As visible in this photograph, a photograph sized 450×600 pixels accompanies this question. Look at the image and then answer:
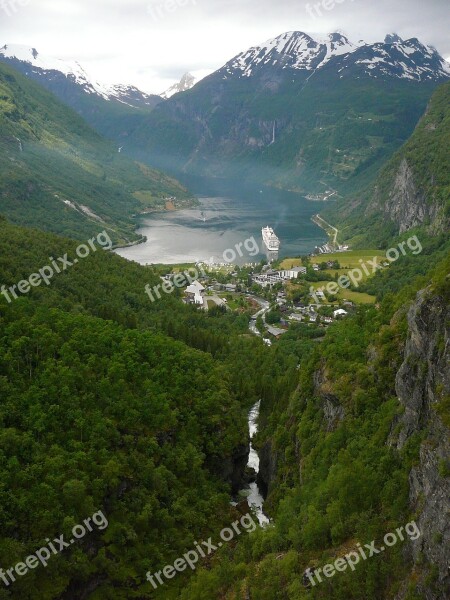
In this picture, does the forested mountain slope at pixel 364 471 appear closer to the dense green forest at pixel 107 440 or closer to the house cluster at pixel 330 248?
the dense green forest at pixel 107 440

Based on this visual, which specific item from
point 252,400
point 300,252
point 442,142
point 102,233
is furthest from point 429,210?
point 252,400

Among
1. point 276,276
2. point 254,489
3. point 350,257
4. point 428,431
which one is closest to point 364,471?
point 428,431

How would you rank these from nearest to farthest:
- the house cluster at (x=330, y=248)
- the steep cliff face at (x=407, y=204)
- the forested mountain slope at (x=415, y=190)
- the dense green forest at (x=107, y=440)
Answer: the dense green forest at (x=107, y=440), the forested mountain slope at (x=415, y=190), the steep cliff face at (x=407, y=204), the house cluster at (x=330, y=248)

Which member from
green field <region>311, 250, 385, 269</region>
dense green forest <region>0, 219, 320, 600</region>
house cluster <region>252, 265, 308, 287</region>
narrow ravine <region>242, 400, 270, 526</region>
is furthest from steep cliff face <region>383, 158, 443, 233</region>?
dense green forest <region>0, 219, 320, 600</region>

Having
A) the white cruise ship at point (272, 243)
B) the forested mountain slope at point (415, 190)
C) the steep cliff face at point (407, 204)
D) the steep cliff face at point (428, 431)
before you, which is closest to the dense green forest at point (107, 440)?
the steep cliff face at point (428, 431)

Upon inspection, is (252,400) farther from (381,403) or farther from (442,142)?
(442,142)

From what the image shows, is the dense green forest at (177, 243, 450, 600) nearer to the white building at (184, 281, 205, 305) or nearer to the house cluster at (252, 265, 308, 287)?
the white building at (184, 281, 205, 305)
